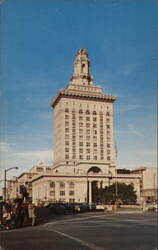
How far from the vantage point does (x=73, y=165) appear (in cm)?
13175

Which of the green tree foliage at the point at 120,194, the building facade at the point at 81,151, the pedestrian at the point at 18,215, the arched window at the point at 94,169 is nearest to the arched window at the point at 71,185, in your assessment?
the building facade at the point at 81,151

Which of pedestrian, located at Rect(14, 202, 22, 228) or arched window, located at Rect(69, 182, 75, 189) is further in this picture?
arched window, located at Rect(69, 182, 75, 189)

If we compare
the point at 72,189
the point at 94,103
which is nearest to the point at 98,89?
the point at 94,103

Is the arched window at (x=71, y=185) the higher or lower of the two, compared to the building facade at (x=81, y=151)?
lower

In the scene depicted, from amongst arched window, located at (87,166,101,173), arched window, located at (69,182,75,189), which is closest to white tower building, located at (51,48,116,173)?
arched window, located at (87,166,101,173)

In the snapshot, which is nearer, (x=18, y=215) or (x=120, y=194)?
(x=18, y=215)

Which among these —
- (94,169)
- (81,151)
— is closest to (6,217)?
(81,151)

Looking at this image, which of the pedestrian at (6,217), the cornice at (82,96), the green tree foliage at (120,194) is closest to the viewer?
the pedestrian at (6,217)

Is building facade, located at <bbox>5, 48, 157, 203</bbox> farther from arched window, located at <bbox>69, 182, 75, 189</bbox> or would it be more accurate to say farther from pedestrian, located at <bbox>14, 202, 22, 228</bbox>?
pedestrian, located at <bbox>14, 202, 22, 228</bbox>

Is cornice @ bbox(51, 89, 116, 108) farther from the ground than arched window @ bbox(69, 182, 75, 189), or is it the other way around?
cornice @ bbox(51, 89, 116, 108)

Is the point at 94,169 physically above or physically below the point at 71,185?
above

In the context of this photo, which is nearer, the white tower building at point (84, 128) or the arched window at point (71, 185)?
the arched window at point (71, 185)

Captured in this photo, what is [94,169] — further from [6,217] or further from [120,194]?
[6,217]

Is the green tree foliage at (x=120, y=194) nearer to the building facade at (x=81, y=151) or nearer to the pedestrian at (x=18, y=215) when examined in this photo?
the building facade at (x=81, y=151)
